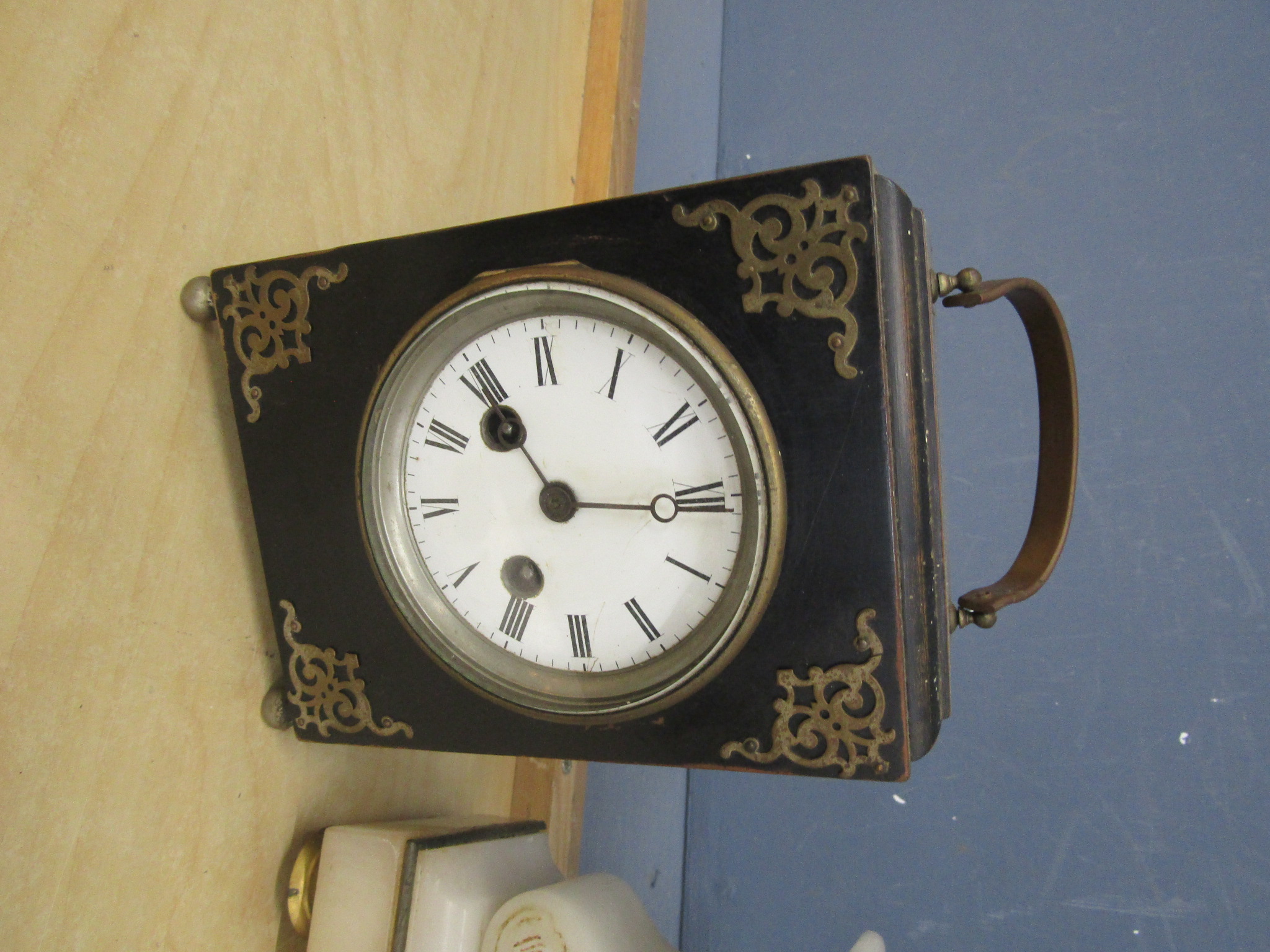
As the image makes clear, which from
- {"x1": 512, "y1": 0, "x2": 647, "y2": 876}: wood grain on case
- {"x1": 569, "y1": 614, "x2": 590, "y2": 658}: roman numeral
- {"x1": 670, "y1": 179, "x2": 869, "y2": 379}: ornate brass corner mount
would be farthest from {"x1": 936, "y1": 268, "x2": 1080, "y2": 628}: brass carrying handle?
{"x1": 512, "y1": 0, "x2": 647, "y2": 876}: wood grain on case

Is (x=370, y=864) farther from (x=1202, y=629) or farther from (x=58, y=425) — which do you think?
(x=1202, y=629)

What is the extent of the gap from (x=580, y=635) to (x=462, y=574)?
0.10m

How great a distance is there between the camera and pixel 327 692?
732 millimetres

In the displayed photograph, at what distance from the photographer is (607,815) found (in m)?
1.39

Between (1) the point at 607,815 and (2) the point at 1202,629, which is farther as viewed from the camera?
(1) the point at 607,815

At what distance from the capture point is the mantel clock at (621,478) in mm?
585

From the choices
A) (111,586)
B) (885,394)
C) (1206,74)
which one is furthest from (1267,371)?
(111,586)

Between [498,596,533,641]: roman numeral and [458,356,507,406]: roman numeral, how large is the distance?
143 mm

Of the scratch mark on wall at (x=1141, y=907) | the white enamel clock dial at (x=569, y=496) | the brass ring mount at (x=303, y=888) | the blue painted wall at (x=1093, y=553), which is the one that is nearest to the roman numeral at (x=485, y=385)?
the white enamel clock dial at (x=569, y=496)

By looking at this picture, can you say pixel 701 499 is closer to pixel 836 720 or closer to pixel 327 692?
pixel 836 720

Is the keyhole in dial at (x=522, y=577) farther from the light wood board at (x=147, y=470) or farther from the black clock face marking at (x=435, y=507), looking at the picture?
the light wood board at (x=147, y=470)

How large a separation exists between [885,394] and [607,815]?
1012 millimetres

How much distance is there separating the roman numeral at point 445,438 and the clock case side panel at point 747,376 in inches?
2.2

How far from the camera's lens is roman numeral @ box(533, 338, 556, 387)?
0.64m
